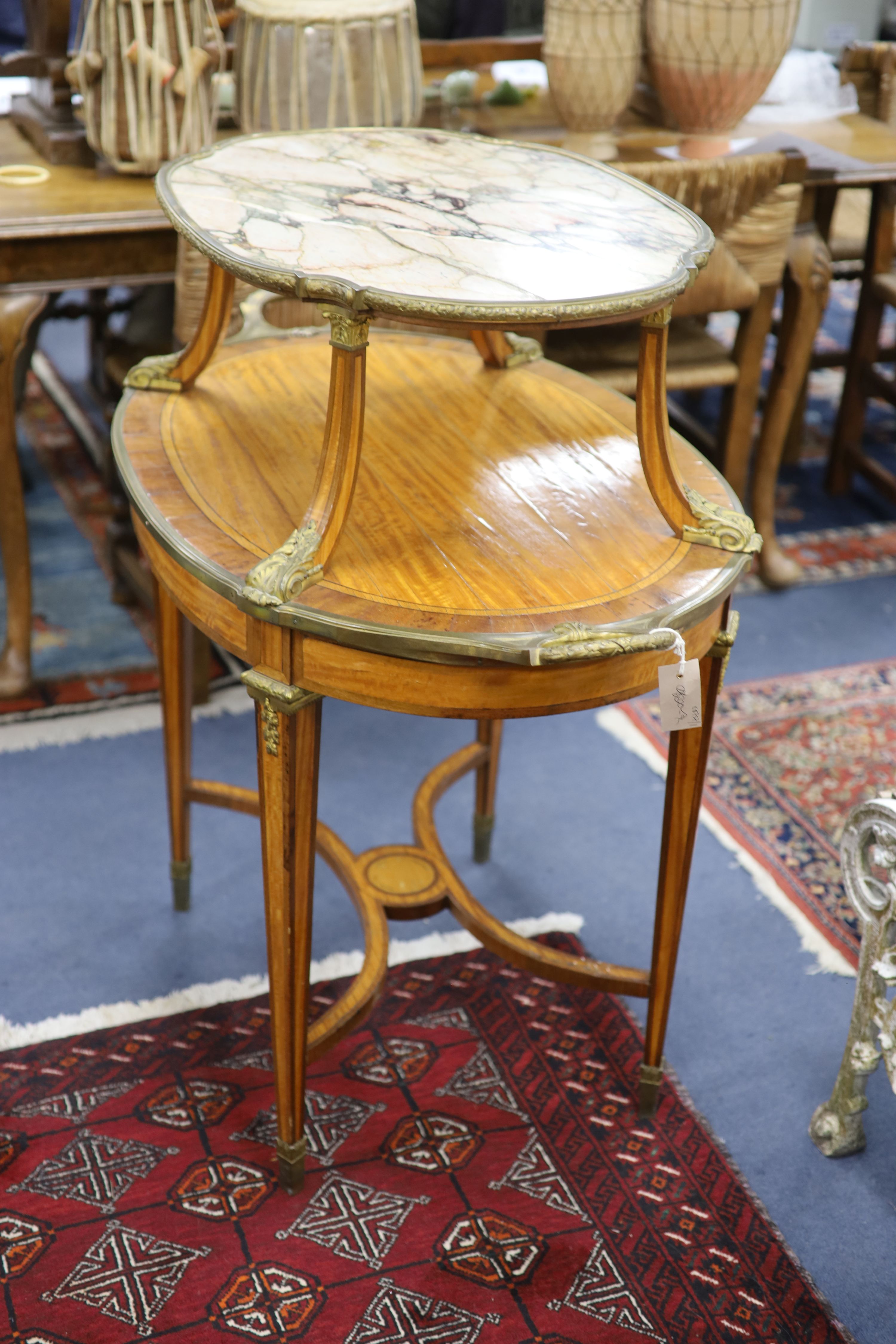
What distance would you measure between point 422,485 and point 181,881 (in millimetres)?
900

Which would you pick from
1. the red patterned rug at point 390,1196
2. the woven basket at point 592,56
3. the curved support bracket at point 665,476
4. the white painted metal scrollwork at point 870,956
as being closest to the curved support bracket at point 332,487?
the curved support bracket at point 665,476

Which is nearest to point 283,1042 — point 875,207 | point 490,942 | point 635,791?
point 490,942

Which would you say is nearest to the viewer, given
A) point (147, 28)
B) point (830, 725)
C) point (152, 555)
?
point (152, 555)

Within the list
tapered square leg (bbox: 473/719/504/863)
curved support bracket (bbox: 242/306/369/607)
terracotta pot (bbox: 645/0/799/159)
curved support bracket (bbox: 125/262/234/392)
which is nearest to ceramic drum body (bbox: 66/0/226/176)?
curved support bracket (bbox: 125/262/234/392)

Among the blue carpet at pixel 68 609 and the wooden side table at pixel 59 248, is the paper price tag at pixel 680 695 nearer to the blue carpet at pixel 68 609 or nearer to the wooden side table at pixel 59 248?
the wooden side table at pixel 59 248

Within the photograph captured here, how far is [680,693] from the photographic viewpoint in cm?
137

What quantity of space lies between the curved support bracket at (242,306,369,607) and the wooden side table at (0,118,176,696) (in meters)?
1.18

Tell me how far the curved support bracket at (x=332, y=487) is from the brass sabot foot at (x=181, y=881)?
35.6 inches

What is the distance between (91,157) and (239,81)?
380mm

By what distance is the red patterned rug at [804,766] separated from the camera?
2.29 m

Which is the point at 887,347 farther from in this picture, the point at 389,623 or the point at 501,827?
the point at 389,623

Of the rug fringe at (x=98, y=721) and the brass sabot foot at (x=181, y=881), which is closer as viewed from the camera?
the brass sabot foot at (x=181, y=881)

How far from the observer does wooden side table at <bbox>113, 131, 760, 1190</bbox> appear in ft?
4.23

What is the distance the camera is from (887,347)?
11.9 ft
